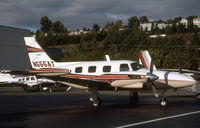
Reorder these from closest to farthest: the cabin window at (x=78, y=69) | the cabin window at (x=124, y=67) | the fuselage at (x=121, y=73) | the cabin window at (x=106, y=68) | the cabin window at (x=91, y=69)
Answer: the fuselage at (x=121, y=73) → the cabin window at (x=124, y=67) → the cabin window at (x=106, y=68) → the cabin window at (x=91, y=69) → the cabin window at (x=78, y=69)

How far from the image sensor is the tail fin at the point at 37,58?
77.6ft

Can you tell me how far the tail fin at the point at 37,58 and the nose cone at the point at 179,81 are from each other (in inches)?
351

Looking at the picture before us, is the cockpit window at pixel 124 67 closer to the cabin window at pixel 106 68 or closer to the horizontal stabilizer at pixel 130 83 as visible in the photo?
the cabin window at pixel 106 68

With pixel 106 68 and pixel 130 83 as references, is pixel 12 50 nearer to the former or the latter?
pixel 106 68

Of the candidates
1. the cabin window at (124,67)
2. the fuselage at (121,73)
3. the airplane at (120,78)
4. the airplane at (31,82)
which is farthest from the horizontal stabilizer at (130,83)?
the airplane at (31,82)

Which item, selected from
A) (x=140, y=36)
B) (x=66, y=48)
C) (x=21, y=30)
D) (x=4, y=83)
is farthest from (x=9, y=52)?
(x=66, y=48)

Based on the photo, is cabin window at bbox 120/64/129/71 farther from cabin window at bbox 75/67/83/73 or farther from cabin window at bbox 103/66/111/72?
cabin window at bbox 75/67/83/73

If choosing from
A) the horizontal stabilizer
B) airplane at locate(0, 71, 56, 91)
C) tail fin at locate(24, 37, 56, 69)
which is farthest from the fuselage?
airplane at locate(0, 71, 56, 91)

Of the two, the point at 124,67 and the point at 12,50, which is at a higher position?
the point at 12,50

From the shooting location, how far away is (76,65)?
72.0ft

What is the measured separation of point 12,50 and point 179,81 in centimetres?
4273

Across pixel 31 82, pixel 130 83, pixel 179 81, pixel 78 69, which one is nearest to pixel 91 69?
pixel 78 69

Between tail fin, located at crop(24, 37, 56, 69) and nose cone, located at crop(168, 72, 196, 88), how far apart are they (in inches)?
351

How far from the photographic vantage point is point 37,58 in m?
23.8
